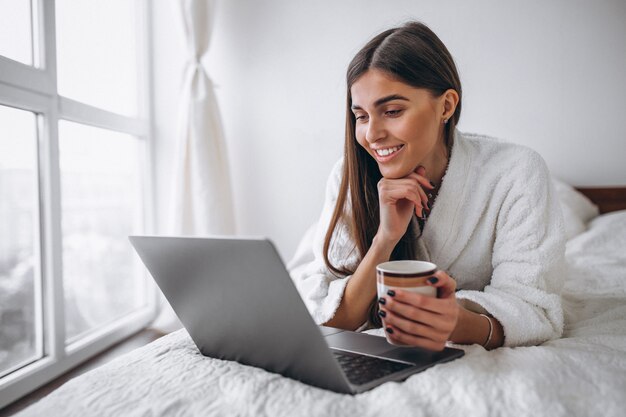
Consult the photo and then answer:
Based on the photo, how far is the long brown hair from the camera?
41.3 inches

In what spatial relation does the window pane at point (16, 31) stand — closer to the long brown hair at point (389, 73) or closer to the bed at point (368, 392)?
the long brown hair at point (389, 73)

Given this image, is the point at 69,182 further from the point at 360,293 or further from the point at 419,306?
the point at 419,306

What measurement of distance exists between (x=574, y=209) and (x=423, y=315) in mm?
1438

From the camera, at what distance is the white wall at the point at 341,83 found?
2027mm

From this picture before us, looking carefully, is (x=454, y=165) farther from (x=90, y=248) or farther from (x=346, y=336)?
(x=90, y=248)

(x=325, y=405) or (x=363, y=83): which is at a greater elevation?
(x=363, y=83)

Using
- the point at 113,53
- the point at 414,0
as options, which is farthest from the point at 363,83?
the point at 113,53

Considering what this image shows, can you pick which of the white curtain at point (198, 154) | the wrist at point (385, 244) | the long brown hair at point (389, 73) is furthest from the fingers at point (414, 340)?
the white curtain at point (198, 154)

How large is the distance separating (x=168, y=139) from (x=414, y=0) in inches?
58.5

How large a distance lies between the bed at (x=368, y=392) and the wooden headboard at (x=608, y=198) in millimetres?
1342

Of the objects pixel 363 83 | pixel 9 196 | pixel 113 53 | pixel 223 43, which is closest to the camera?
pixel 363 83

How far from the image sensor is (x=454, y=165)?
1.17 m

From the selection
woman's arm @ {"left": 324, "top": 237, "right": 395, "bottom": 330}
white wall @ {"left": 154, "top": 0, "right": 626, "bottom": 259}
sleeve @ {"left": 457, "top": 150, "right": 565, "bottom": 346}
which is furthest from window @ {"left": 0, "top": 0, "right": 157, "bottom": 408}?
sleeve @ {"left": 457, "top": 150, "right": 565, "bottom": 346}

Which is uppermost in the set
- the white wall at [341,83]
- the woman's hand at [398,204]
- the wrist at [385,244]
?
the white wall at [341,83]
